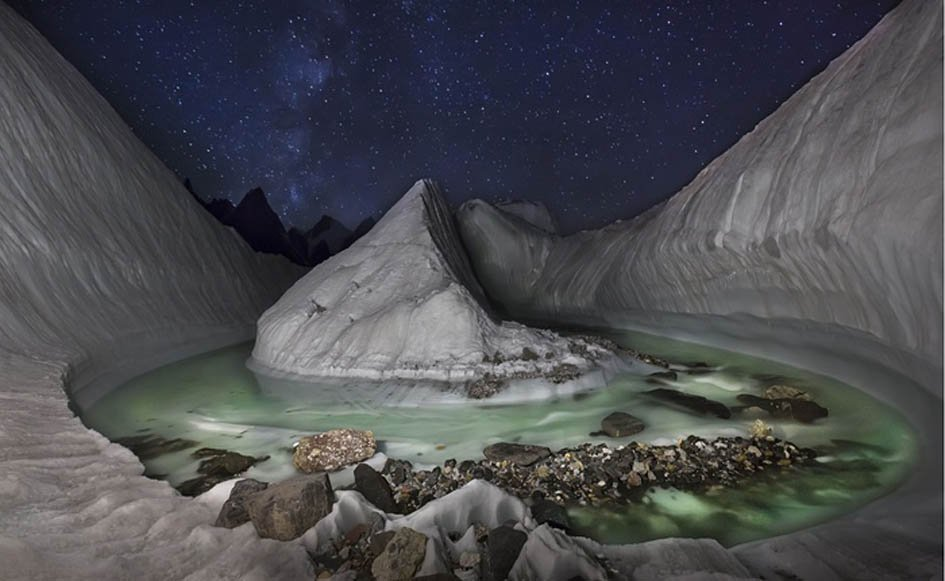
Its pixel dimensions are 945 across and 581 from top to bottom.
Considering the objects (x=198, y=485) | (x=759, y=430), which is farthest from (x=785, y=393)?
(x=198, y=485)

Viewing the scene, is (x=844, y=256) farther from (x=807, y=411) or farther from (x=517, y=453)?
(x=517, y=453)

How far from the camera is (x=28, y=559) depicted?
280 cm

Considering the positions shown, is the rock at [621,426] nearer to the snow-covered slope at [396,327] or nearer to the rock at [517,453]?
the rock at [517,453]

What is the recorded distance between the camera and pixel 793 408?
663cm

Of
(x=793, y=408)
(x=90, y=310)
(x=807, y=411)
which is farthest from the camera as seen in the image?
(x=90, y=310)

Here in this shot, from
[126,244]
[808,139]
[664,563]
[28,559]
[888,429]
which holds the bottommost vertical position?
[28,559]

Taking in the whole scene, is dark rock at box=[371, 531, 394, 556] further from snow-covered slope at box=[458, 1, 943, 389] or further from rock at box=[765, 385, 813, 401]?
rock at box=[765, 385, 813, 401]

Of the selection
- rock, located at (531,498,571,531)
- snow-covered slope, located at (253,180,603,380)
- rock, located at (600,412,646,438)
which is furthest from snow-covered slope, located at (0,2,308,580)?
rock, located at (600,412,646,438)

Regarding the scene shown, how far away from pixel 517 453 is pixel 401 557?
2.64 meters

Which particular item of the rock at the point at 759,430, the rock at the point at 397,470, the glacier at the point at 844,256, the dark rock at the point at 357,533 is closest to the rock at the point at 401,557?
the dark rock at the point at 357,533

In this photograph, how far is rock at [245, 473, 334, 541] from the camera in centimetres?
329

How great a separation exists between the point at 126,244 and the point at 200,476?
39.6ft

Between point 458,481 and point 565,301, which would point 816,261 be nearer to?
point 458,481

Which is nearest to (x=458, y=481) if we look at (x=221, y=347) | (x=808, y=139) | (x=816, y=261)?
(x=816, y=261)
